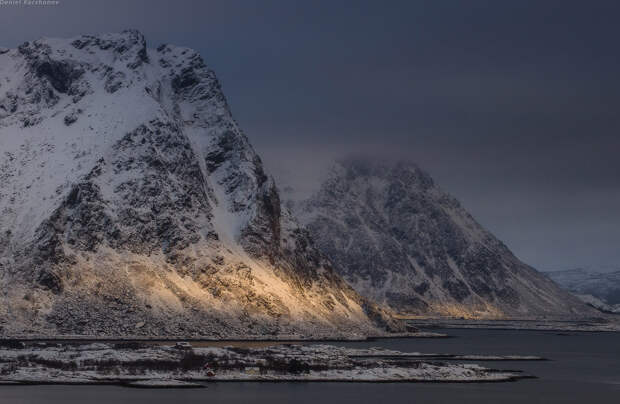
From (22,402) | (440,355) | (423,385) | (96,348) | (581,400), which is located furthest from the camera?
(440,355)

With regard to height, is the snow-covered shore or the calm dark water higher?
the snow-covered shore

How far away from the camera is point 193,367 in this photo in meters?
140

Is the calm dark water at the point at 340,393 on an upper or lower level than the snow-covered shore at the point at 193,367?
lower

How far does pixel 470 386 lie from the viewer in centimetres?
13488

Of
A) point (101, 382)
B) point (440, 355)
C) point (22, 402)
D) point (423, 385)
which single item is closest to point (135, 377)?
point (101, 382)

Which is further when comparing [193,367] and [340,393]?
[193,367]

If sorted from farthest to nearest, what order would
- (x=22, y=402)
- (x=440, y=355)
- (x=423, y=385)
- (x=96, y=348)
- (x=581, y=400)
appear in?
1. (x=440, y=355)
2. (x=96, y=348)
3. (x=423, y=385)
4. (x=581, y=400)
5. (x=22, y=402)

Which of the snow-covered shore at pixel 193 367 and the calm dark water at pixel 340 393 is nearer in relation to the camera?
the calm dark water at pixel 340 393

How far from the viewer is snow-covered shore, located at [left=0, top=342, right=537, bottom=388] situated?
129 metres

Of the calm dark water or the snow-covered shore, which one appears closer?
the calm dark water

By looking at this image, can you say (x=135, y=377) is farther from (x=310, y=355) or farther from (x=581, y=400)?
(x=581, y=400)

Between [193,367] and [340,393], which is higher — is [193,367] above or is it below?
above

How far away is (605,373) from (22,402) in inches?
3991

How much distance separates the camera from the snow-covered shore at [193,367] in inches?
5069
